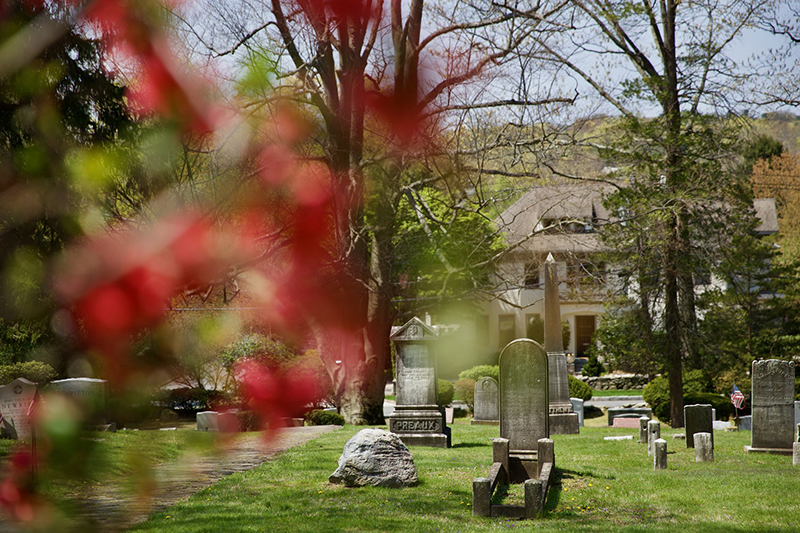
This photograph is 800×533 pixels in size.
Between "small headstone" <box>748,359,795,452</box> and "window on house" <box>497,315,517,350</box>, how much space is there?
106ft

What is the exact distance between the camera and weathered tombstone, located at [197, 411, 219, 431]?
1903 cm

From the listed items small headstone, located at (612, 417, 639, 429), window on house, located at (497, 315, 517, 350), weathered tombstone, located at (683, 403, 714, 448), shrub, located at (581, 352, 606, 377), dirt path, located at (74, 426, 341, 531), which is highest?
window on house, located at (497, 315, 517, 350)

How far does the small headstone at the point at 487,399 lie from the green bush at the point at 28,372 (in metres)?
11.2

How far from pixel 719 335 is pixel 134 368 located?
18.2m

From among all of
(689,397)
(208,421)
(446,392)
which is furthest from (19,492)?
(446,392)

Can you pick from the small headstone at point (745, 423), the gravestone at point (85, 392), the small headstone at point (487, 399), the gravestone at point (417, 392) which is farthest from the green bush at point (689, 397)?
the gravestone at point (85, 392)

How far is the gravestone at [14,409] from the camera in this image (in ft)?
41.6

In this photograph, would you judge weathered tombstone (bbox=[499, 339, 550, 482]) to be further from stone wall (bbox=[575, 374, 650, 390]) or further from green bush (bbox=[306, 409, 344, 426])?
stone wall (bbox=[575, 374, 650, 390])

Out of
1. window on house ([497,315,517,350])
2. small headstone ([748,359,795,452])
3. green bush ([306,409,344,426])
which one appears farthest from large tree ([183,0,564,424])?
window on house ([497,315,517,350])

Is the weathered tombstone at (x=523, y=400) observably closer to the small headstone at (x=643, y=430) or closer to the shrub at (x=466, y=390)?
the small headstone at (x=643, y=430)

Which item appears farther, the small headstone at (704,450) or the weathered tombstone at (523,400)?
the small headstone at (704,450)

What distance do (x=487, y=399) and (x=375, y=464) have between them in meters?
11.9

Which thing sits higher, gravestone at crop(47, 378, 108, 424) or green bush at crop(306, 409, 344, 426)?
gravestone at crop(47, 378, 108, 424)

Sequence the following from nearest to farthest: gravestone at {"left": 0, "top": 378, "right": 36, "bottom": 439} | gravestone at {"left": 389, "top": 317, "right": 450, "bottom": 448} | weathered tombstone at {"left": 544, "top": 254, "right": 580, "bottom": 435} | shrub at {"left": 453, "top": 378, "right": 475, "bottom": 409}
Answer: gravestone at {"left": 0, "top": 378, "right": 36, "bottom": 439} → gravestone at {"left": 389, "top": 317, "right": 450, "bottom": 448} → weathered tombstone at {"left": 544, "top": 254, "right": 580, "bottom": 435} → shrub at {"left": 453, "top": 378, "right": 475, "bottom": 409}
